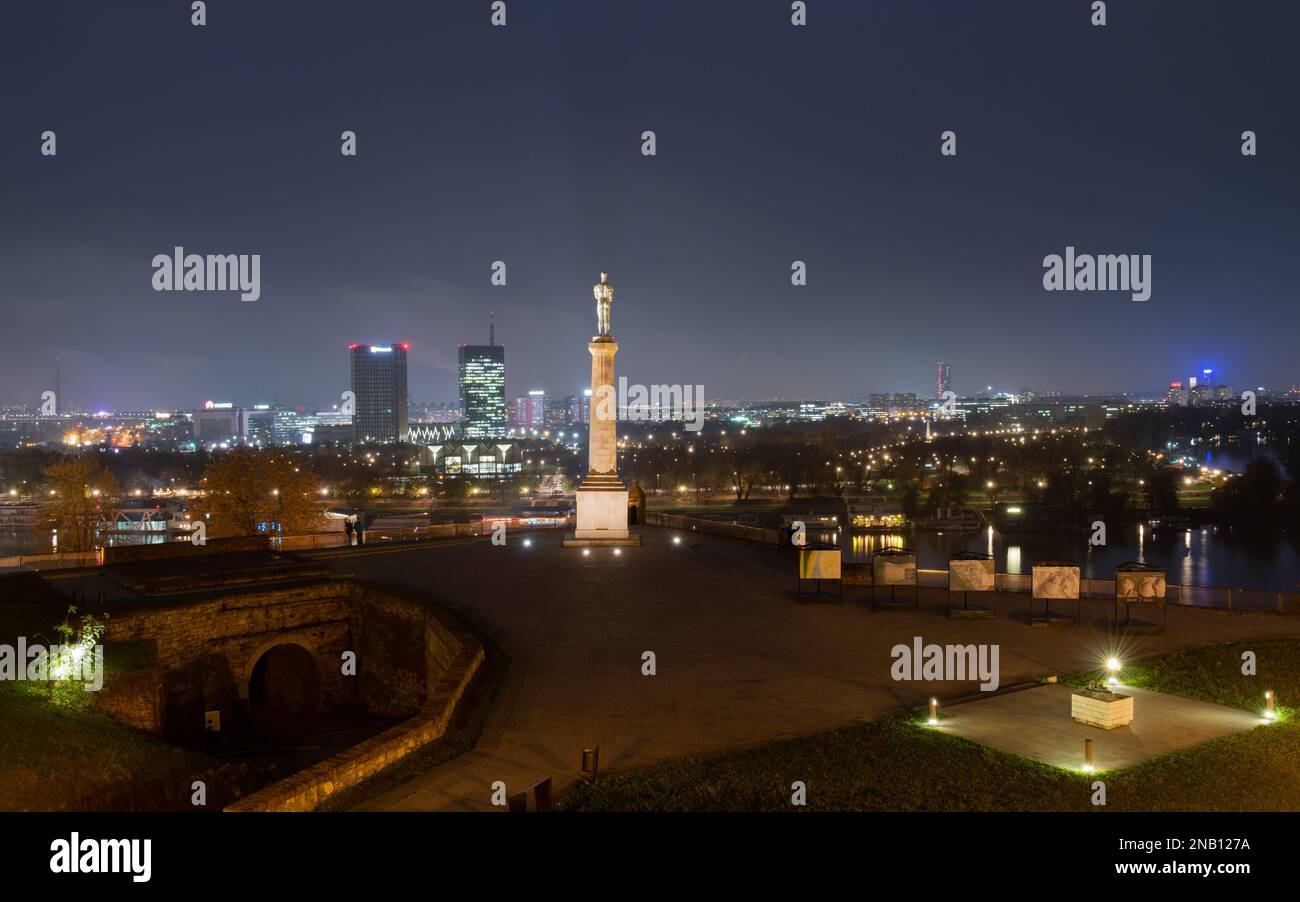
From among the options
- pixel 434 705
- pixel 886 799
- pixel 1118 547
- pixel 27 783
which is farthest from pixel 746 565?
pixel 1118 547

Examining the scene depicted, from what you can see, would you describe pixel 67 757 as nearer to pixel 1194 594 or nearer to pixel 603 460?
pixel 603 460

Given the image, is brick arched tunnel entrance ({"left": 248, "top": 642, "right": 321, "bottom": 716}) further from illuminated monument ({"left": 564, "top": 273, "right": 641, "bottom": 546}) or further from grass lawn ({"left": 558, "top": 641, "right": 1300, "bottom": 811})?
grass lawn ({"left": 558, "top": 641, "right": 1300, "bottom": 811})

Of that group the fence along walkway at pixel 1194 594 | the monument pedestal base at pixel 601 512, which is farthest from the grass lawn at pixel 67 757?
the monument pedestal base at pixel 601 512

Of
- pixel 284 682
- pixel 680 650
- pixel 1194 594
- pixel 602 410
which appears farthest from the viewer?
pixel 602 410

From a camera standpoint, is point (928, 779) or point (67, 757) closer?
point (928, 779)

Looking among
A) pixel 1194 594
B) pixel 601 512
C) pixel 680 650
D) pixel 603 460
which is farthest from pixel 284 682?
pixel 1194 594
